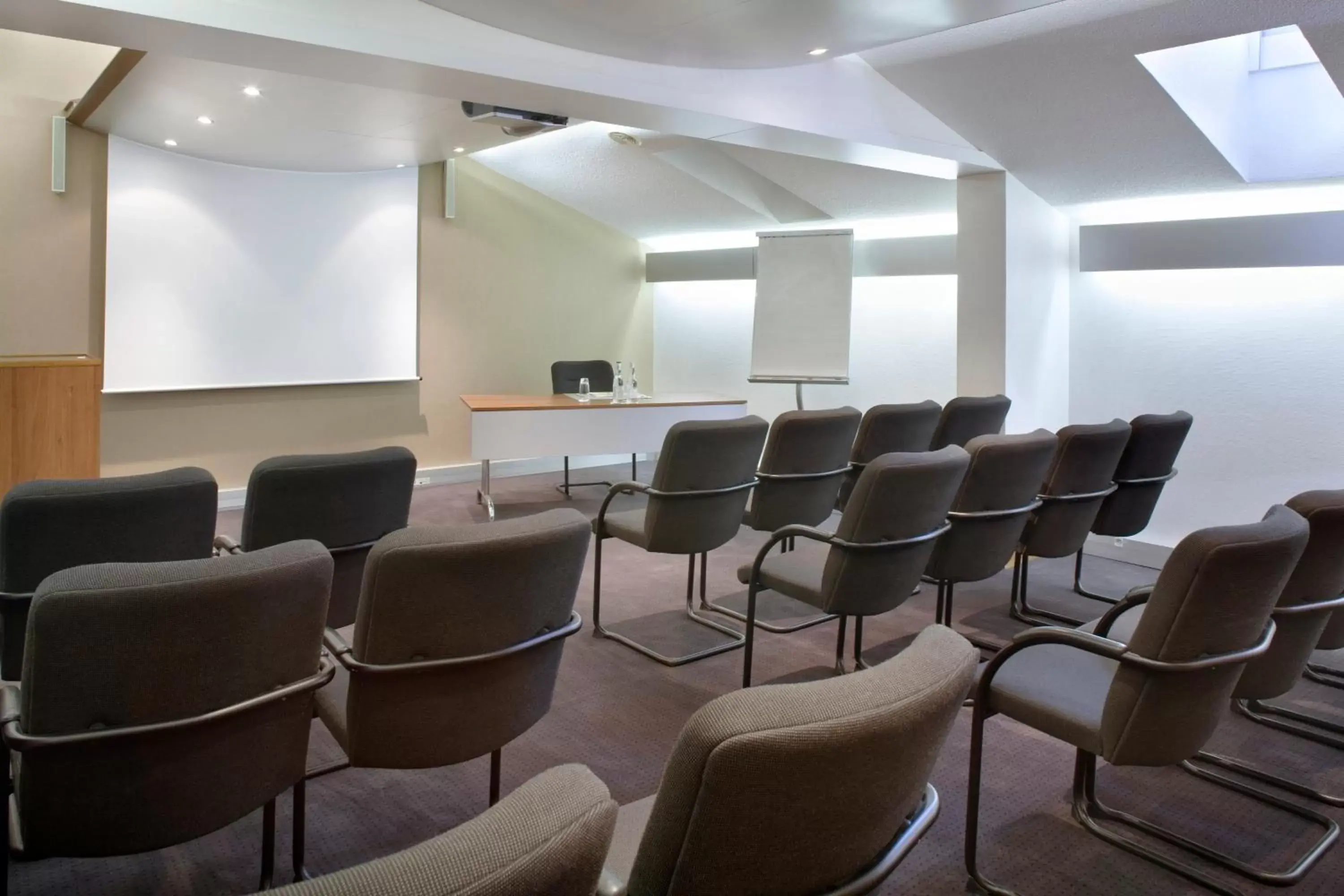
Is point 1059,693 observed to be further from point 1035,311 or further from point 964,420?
point 1035,311

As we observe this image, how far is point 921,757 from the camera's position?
1175 mm

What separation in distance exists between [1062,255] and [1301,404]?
1.71 m

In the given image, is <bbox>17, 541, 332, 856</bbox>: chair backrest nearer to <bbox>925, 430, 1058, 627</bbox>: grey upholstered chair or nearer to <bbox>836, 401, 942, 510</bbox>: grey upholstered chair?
<bbox>925, 430, 1058, 627</bbox>: grey upholstered chair

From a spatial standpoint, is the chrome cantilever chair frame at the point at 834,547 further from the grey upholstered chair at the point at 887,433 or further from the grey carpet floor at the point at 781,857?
the grey upholstered chair at the point at 887,433

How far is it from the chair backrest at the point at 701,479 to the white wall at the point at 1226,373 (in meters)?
3.20

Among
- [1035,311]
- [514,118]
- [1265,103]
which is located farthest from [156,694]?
[1265,103]

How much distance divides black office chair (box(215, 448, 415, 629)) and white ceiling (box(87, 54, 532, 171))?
2.82 m

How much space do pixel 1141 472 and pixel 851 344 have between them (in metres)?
3.71

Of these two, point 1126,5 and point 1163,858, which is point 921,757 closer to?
point 1163,858

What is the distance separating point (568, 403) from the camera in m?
→ 6.55

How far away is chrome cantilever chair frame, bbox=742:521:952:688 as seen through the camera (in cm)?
290

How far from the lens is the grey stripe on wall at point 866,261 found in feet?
22.2

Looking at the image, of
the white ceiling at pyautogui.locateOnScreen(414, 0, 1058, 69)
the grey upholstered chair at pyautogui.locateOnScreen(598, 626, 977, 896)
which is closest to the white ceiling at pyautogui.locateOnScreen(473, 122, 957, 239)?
the white ceiling at pyautogui.locateOnScreen(414, 0, 1058, 69)

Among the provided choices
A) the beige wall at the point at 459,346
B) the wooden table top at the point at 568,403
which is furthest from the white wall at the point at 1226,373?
the beige wall at the point at 459,346
